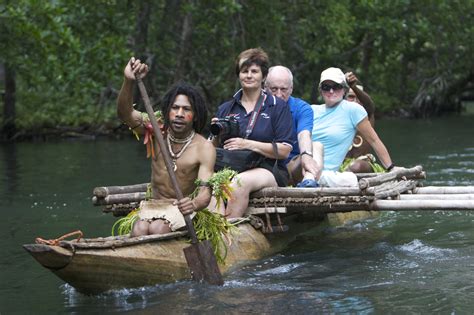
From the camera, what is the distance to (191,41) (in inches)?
904

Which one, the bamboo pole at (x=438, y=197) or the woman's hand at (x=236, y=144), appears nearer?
the woman's hand at (x=236, y=144)

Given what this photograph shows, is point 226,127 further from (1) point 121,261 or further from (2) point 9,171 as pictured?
(2) point 9,171

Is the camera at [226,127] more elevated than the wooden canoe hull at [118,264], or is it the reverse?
the camera at [226,127]

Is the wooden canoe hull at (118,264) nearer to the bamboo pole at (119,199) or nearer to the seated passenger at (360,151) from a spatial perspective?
the bamboo pole at (119,199)

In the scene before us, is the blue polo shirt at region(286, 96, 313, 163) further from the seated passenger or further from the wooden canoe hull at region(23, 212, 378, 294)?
the seated passenger

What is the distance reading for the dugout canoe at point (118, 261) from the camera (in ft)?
21.4

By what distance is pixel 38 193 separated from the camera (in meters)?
13.8

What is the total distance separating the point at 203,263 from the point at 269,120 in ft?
5.62

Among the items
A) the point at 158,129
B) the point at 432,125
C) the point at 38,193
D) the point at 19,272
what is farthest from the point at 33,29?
the point at 432,125

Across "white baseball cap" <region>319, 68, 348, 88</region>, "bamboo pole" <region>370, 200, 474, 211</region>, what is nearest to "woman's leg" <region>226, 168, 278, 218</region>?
"bamboo pole" <region>370, 200, 474, 211</region>

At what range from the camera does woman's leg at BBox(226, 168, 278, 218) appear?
8.16m

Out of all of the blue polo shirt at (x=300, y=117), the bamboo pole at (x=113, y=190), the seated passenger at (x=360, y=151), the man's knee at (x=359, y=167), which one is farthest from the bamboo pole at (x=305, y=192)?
the man's knee at (x=359, y=167)

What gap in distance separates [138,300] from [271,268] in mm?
1421

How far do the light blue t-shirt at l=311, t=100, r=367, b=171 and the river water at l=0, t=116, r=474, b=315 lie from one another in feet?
2.44
